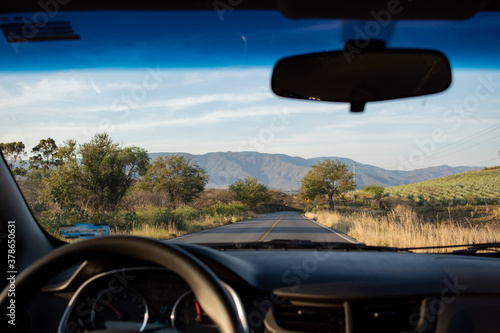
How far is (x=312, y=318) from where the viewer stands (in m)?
2.46

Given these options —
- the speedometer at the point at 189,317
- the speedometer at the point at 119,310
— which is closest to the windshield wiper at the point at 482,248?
the speedometer at the point at 189,317

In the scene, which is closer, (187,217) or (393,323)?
(393,323)

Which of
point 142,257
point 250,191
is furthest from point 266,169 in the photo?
point 142,257

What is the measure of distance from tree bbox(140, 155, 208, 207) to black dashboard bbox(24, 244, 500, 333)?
2.83m

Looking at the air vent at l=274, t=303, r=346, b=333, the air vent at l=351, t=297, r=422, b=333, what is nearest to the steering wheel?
the air vent at l=274, t=303, r=346, b=333

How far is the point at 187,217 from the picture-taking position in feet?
23.2

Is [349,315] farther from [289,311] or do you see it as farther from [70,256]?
[70,256]

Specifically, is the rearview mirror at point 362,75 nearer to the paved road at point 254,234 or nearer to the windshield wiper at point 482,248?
the windshield wiper at point 482,248

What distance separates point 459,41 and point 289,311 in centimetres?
314

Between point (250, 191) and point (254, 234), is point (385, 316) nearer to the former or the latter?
point (250, 191)

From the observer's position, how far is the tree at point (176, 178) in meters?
5.48

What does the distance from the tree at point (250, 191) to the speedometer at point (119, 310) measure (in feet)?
9.48

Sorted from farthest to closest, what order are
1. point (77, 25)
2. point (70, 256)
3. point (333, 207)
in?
point (333, 207) → point (77, 25) → point (70, 256)

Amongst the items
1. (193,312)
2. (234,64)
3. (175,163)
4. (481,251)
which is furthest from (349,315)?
(175,163)
